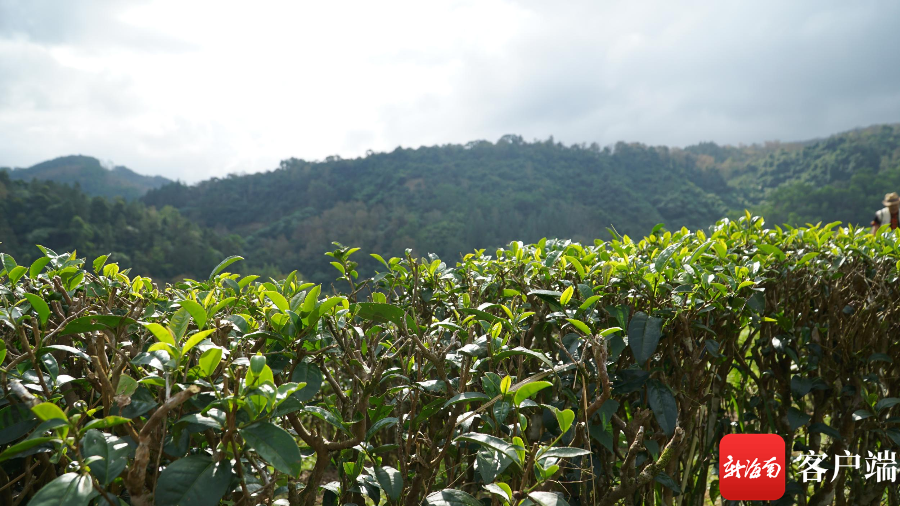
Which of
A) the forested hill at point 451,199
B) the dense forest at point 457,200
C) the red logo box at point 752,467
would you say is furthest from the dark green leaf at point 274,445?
the forested hill at point 451,199

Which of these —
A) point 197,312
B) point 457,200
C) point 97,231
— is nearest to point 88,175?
point 97,231

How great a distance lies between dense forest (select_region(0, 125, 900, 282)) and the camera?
92.4ft

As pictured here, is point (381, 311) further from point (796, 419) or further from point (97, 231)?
point (97, 231)

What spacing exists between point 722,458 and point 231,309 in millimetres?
1532

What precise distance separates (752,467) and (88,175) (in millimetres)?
67904

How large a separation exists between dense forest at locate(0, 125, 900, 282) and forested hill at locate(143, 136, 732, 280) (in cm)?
15

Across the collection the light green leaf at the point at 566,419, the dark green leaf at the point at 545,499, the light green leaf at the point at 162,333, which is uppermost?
the light green leaf at the point at 162,333

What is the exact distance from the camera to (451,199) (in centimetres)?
4288

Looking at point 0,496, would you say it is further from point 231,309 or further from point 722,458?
point 722,458

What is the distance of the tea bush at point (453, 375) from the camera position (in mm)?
799

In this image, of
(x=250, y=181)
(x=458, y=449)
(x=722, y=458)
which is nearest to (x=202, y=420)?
(x=458, y=449)

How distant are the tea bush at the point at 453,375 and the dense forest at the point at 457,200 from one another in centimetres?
2723

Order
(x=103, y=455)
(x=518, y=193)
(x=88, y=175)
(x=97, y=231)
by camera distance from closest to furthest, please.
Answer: (x=103, y=455) → (x=97, y=231) → (x=518, y=193) → (x=88, y=175)

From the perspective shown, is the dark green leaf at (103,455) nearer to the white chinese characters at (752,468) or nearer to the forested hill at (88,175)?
the white chinese characters at (752,468)
